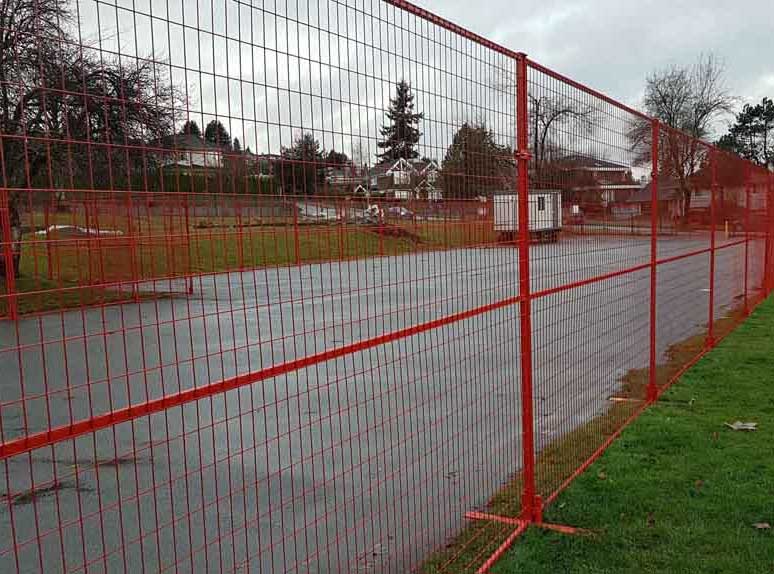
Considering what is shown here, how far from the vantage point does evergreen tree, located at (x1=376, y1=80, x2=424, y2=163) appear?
345 centimetres

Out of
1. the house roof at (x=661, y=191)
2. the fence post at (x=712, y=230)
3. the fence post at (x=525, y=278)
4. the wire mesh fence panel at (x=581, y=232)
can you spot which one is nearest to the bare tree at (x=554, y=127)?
the wire mesh fence panel at (x=581, y=232)

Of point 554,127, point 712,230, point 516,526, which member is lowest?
point 516,526

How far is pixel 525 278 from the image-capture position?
14.5 feet

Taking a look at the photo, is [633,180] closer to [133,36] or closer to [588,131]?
[588,131]

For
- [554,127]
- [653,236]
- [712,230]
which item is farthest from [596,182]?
[712,230]

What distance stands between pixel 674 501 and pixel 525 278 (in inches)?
66.7

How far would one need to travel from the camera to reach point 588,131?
5.68 meters

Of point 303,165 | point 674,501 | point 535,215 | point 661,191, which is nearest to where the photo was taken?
point 303,165

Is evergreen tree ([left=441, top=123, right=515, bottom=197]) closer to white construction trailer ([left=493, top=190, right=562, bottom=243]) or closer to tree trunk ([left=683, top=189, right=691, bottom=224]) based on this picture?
white construction trailer ([left=493, top=190, right=562, bottom=243])

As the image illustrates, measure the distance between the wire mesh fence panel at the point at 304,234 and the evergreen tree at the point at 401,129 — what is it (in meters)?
Answer: 0.02

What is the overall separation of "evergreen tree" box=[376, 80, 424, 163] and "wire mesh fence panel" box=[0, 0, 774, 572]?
0.05 ft

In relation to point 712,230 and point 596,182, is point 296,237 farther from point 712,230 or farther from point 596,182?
point 712,230

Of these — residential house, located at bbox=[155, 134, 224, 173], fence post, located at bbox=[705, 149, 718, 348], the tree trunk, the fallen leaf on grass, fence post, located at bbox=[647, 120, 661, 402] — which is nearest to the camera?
residential house, located at bbox=[155, 134, 224, 173]

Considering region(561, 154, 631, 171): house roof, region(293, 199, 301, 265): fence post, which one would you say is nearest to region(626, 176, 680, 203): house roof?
region(561, 154, 631, 171): house roof
